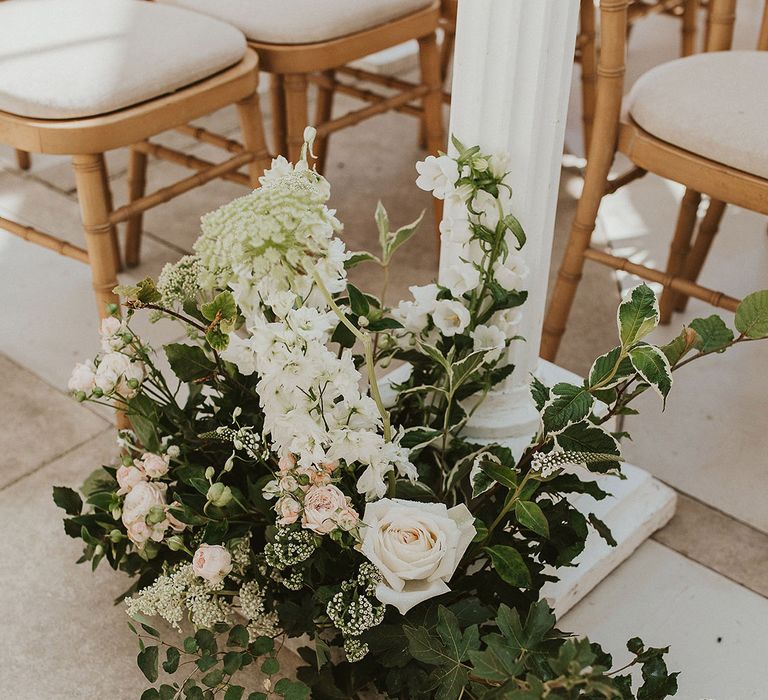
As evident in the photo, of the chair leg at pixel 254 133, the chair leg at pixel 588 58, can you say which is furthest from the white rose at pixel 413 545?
the chair leg at pixel 588 58

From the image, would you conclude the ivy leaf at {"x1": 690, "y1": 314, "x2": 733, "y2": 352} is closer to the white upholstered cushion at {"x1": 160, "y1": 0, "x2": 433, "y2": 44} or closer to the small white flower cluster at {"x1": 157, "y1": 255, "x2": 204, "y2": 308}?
the small white flower cluster at {"x1": 157, "y1": 255, "x2": 204, "y2": 308}

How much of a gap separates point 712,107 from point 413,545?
786 mm

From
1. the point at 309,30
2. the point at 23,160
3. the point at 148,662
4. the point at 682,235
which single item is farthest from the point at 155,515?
the point at 23,160

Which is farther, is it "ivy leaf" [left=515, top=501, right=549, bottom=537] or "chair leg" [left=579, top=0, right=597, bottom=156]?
"chair leg" [left=579, top=0, right=597, bottom=156]

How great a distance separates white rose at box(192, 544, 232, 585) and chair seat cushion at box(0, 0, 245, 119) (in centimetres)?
67

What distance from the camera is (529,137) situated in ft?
3.73

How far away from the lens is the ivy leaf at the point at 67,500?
47.6 inches

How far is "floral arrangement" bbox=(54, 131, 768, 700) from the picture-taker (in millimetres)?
923

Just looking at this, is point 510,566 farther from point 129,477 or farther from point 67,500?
point 67,500

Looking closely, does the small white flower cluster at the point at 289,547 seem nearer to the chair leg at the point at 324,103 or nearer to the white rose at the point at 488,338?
the white rose at the point at 488,338

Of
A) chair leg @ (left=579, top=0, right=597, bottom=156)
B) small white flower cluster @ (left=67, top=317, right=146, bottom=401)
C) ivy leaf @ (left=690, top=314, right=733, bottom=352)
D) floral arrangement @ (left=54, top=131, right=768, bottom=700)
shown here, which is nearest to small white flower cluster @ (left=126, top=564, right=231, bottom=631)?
floral arrangement @ (left=54, top=131, right=768, bottom=700)

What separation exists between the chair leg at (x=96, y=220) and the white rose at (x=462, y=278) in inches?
22.3

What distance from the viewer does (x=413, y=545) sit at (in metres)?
1.00

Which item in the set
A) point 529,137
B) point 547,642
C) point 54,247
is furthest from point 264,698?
point 54,247
